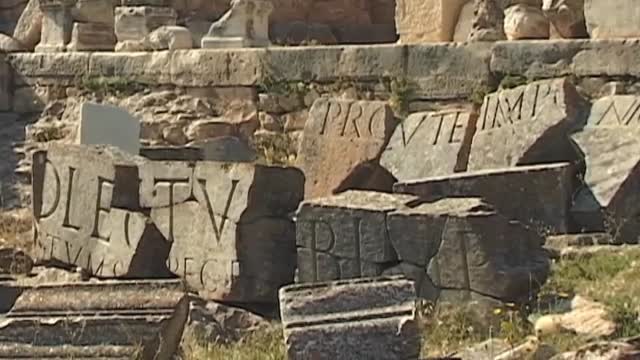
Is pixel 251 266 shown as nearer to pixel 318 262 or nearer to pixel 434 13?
pixel 318 262

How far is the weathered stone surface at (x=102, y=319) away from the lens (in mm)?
6719

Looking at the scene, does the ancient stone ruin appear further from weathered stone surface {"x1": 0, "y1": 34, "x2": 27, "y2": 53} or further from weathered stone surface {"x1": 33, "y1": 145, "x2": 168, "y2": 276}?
weathered stone surface {"x1": 0, "y1": 34, "x2": 27, "y2": 53}

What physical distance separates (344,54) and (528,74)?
1.68m

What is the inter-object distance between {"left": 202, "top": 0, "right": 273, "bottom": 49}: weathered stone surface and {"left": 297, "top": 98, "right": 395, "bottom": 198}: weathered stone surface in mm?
2294

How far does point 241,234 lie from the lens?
8.40m

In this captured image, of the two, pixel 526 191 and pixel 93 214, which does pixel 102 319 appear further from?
pixel 526 191

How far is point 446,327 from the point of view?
7195 mm

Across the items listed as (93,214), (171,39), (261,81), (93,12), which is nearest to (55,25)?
(93,12)

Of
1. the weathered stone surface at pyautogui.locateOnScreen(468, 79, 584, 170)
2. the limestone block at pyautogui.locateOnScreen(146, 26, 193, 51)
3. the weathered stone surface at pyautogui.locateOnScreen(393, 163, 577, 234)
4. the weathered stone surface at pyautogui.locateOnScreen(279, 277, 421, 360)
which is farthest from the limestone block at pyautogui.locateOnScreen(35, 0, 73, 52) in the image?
the weathered stone surface at pyautogui.locateOnScreen(279, 277, 421, 360)

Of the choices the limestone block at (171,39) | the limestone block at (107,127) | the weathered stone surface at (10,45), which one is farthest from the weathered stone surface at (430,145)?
the weathered stone surface at (10,45)

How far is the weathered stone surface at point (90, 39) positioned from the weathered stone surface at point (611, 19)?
5.18 m

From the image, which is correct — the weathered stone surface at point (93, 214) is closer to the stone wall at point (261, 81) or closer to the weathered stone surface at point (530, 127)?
the weathered stone surface at point (530, 127)

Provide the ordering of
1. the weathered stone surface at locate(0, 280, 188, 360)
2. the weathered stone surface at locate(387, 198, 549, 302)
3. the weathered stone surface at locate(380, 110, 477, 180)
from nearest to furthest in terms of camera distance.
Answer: the weathered stone surface at locate(0, 280, 188, 360) → the weathered stone surface at locate(387, 198, 549, 302) → the weathered stone surface at locate(380, 110, 477, 180)

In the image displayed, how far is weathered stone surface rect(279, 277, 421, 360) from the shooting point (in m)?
6.02
